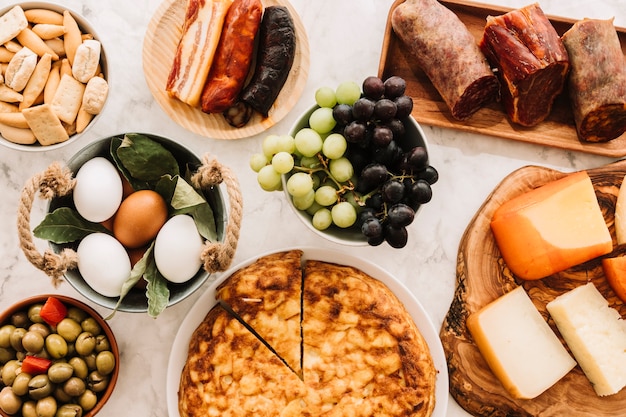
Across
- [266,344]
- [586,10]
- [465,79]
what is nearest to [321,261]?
[266,344]

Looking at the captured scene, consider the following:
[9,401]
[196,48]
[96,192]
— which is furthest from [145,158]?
[9,401]

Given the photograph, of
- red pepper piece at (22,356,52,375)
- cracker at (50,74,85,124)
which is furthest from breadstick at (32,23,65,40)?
red pepper piece at (22,356,52,375)

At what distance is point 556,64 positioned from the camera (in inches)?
69.1

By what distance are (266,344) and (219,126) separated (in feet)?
2.13

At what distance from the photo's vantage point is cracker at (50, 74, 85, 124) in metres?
1.68

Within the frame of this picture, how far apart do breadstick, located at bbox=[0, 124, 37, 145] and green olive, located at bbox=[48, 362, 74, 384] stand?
611mm

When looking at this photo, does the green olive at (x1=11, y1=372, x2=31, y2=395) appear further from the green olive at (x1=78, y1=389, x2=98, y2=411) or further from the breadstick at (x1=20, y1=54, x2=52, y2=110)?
the breadstick at (x1=20, y1=54, x2=52, y2=110)

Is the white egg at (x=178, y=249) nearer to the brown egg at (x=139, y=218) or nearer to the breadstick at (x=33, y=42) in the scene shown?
the brown egg at (x=139, y=218)

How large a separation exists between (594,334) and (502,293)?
0.92 ft

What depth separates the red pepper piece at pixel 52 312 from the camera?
162 centimetres

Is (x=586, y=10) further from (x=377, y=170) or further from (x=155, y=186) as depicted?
(x=155, y=186)

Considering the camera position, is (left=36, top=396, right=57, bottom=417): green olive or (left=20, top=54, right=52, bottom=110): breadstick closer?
(left=36, top=396, right=57, bottom=417): green olive

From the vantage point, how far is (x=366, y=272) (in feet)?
5.63

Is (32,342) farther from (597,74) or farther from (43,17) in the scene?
(597,74)
